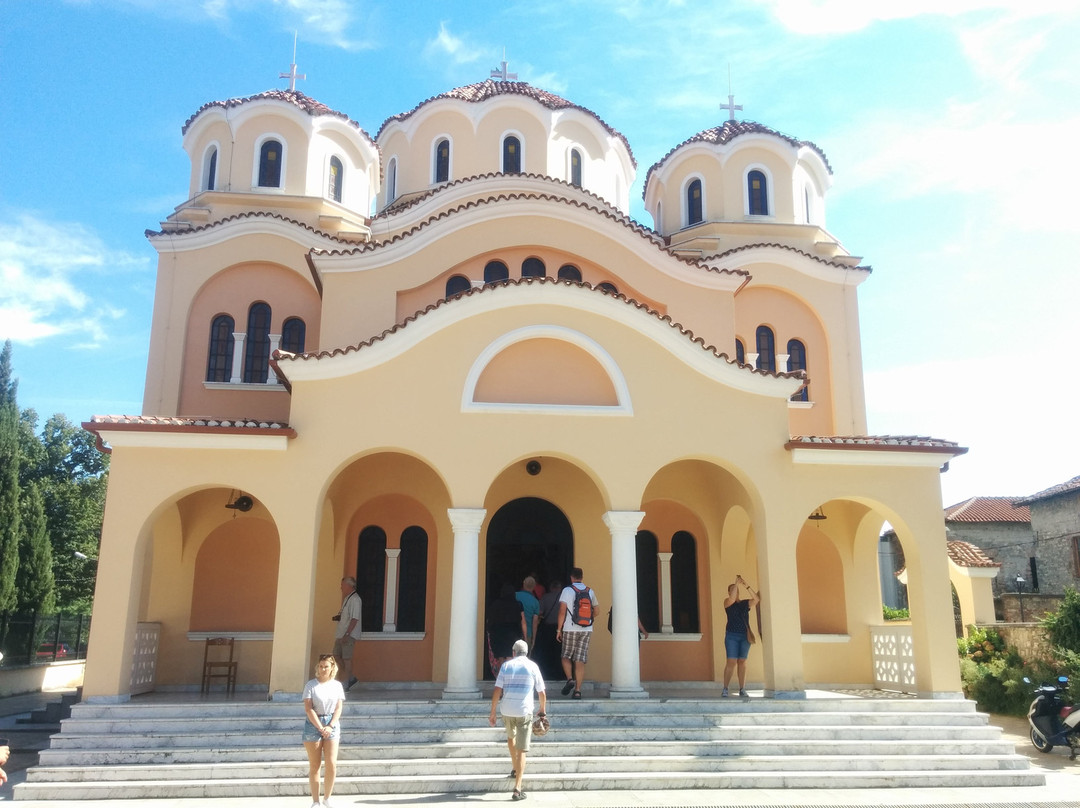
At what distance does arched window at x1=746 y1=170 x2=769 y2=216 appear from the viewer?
1964 centimetres

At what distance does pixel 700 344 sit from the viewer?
1295 cm

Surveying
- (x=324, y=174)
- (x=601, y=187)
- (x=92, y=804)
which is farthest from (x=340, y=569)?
(x=601, y=187)

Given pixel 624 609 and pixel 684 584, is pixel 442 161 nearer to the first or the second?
pixel 684 584

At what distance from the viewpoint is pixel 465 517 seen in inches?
476

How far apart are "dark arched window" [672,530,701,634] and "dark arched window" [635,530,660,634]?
29cm

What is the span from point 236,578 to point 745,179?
43.3 ft

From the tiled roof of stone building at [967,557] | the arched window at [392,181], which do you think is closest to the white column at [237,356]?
the arched window at [392,181]

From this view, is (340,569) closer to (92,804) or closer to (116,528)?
(116,528)

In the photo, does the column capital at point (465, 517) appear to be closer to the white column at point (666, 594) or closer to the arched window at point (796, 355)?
the white column at point (666, 594)

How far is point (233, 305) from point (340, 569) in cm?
585

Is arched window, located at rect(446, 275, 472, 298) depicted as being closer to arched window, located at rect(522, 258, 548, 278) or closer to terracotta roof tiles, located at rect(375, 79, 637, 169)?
arched window, located at rect(522, 258, 548, 278)

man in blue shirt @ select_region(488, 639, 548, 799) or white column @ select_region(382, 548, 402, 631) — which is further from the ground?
white column @ select_region(382, 548, 402, 631)

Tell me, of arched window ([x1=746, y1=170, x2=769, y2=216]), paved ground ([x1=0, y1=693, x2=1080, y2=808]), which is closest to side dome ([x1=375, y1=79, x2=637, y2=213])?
arched window ([x1=746, y1=170, x2=769, y2=216])

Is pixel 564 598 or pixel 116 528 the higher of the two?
pixel 116 528
